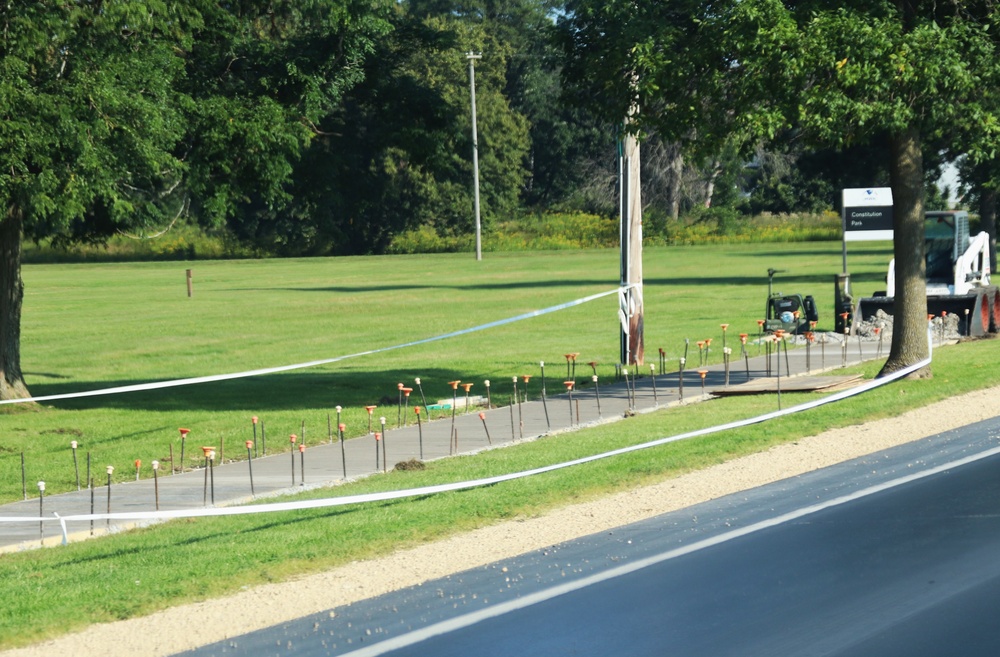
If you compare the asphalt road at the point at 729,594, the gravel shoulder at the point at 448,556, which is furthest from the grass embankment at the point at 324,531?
the asphalt road at the point at 729,594

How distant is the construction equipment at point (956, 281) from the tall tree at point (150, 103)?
10909 mm

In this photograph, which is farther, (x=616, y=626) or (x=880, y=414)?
(x=880, y=414)

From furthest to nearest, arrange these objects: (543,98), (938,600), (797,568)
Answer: (543,98) → (797,568) → (938,600)

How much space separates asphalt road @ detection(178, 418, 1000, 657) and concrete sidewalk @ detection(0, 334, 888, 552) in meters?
4.17

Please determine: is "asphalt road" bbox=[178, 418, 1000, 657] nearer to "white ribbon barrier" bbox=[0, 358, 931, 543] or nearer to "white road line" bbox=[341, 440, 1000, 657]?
"white road line" bbox=[341, 440, 1000, 657]

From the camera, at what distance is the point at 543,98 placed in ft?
332

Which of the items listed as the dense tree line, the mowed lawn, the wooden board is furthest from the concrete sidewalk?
the dense tree line

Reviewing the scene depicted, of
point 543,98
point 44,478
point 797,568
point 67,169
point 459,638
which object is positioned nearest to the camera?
point 459,638

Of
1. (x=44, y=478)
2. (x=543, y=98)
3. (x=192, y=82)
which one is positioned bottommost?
(x=44, y=478)

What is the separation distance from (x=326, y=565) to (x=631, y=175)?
16370 millimetres

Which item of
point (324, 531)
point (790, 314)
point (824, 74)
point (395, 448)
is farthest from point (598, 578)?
point (790, 314)

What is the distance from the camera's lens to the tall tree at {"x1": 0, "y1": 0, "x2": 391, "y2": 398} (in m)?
17.5

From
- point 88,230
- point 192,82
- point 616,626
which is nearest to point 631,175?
point 192,82

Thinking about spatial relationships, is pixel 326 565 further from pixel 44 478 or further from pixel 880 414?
pixel 880 414
